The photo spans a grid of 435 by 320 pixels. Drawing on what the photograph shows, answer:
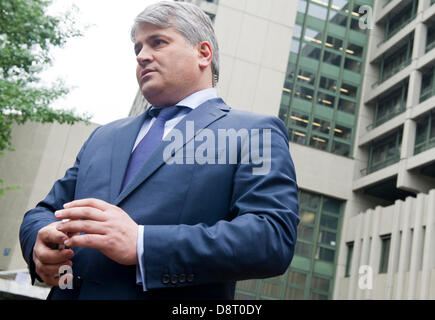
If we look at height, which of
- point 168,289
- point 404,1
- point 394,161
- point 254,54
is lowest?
point 168,289

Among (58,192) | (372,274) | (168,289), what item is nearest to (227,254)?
(168,289)

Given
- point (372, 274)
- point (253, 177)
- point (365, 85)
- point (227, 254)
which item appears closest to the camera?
point (227, 254)

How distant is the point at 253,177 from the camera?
60.4 inches

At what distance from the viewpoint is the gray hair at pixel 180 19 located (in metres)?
1.82

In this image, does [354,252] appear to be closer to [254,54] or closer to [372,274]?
[372,274]

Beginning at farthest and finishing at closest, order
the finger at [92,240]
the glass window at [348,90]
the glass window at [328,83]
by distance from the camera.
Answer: the glass window at [348,90], the glass window at [328,83], the finger at [92,240]

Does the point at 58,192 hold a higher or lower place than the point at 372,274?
lower

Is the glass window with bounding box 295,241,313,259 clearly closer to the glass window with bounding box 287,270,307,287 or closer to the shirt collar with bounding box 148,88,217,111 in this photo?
the glass window with bounding box 287,270,307,287

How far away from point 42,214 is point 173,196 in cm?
47

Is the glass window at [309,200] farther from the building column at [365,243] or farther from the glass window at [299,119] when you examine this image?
the glass window at [299,119]

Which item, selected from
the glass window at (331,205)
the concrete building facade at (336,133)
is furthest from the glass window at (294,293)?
the glass window at (331,205)

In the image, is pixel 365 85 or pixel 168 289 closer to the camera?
pixel 168 289

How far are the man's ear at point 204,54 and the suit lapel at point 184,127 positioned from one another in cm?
15

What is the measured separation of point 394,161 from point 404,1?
33.0 feet
